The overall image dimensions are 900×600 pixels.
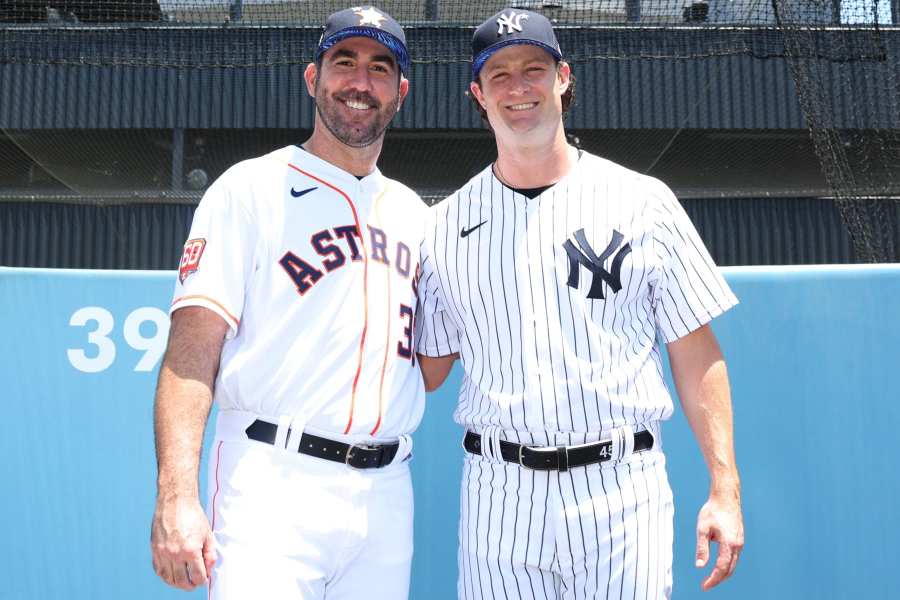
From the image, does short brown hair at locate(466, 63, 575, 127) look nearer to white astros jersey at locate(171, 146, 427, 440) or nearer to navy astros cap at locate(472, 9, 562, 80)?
navy astros cap at locate(472, 9, 562, 80)

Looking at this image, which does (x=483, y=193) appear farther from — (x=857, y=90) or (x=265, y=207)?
(x=857, y=90)

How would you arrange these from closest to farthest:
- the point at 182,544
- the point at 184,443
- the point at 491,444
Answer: the point at 182,544 < the point at 184,443 < the point at 491,444

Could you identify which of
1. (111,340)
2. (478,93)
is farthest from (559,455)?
A: (111,340)


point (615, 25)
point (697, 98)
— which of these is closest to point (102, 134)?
→ point (615, 25)

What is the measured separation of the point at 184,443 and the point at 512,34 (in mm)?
1318

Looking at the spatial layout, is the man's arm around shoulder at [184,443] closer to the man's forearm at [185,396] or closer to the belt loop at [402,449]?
the man's forearm at [185,396]

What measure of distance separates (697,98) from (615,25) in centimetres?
138

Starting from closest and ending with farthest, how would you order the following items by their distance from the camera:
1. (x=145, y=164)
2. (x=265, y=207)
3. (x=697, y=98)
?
(x=265, y=207) < (x=697, y=98) < (x=145, y=164)

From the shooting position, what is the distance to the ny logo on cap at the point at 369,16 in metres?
2.27

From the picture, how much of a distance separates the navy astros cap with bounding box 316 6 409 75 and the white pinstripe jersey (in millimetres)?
488

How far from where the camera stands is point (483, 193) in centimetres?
224

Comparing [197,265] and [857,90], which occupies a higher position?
[857,90]

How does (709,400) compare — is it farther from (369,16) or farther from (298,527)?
(369,16)

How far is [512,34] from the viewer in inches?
85.1
